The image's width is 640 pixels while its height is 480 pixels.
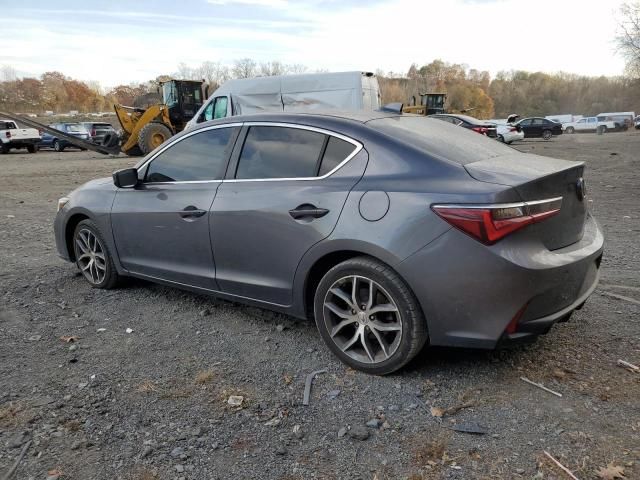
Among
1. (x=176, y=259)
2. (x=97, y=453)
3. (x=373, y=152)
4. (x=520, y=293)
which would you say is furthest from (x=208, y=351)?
(x=520, y=293)

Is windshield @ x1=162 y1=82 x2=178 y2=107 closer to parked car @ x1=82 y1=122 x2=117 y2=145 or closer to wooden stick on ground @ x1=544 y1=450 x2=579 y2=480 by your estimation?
parked car @ x1=82 y1=122 x2=117 y2=145

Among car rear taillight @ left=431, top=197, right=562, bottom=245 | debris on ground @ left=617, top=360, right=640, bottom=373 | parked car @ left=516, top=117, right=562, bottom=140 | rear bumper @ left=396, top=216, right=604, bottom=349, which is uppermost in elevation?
car rear taillight @ left=431, top=197, right=562, bottom=245

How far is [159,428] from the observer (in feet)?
8.97

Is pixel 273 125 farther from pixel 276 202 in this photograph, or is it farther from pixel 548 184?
pixel 548 184

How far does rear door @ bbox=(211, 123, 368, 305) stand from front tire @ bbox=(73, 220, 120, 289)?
4.90ft

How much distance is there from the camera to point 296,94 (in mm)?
16891

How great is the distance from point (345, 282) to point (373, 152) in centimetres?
81

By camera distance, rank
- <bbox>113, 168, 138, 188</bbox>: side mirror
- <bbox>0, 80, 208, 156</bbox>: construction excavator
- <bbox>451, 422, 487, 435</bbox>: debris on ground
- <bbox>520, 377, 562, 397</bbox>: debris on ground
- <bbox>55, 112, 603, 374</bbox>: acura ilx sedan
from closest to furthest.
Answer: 1. <bbox>451, 422, 487, 435</bbox>: debris on ground
2. <bbox>55, 112, 603, 374</bbox>: acura ilx sedan
3. <bbox>520, 377, 562, 397</bbox>: debris on ground
4. <bbox>113, 168, 138, 188</bbox>: side mirror
5. <bbox>0, 80, 208, 156</bbox>: construction excavator

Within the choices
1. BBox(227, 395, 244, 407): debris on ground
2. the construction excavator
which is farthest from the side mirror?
the construction excavator

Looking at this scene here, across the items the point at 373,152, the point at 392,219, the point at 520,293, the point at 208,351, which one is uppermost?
the point at 373,152

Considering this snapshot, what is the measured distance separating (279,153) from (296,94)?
14.0 m

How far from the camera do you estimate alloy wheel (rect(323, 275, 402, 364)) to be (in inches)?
120

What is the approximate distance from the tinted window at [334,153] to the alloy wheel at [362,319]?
719mm

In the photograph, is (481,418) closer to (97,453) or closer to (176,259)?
(97,453)
